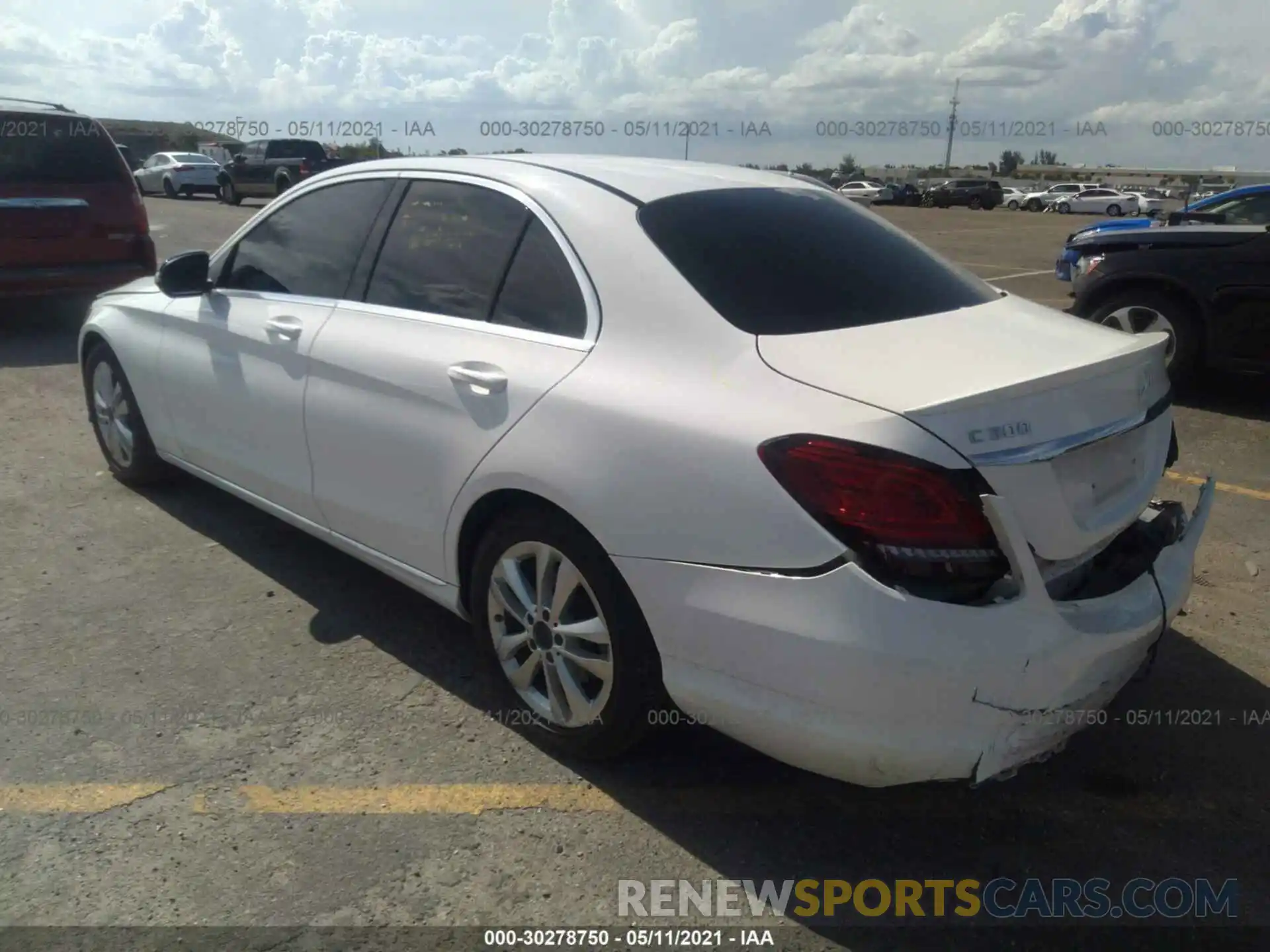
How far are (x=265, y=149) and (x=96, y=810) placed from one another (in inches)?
1082

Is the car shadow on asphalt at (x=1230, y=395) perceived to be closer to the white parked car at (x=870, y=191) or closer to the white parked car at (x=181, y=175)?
the white parked car at (x=181, y=175)

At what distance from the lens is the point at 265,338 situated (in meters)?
3.84

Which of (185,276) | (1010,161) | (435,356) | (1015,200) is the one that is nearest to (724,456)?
(435,356)

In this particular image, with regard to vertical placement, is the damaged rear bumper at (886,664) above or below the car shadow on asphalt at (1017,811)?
above

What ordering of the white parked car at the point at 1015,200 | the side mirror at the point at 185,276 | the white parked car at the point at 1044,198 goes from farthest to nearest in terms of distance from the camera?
the white parked car at the point at 1015,200, the white parked car at the point at 1044,198, the side mirror at the point at 185,276

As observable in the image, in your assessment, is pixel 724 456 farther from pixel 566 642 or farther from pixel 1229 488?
pixel 1229 488

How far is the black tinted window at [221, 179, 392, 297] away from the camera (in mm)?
3723

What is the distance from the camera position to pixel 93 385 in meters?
5.28

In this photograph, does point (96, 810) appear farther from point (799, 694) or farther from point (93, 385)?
point (93, 385)

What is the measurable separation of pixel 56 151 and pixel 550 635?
8.07 m

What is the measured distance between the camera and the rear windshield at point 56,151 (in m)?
8.48

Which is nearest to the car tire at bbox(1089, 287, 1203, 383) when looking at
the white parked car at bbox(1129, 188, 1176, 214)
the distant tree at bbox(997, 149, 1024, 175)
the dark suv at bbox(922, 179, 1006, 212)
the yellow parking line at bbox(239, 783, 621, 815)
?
the yellow parking line at bbox(239, 783, 621, 815)

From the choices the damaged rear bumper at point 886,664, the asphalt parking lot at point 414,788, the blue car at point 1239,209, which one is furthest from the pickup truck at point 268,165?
the damaged rear bumper at point 886,664

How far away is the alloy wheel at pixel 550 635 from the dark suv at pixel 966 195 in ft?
169
